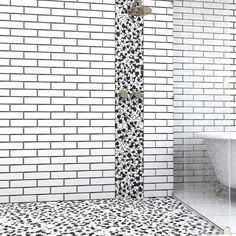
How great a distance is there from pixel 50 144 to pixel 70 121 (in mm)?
322

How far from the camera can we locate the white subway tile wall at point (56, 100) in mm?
3492

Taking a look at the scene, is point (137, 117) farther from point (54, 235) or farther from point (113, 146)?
point (54, 235)

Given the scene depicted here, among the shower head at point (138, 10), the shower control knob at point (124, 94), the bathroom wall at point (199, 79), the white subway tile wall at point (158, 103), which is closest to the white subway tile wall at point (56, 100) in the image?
the shower control knob at point (124, 94)

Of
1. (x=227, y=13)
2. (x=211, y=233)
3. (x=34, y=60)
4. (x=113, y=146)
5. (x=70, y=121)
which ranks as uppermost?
(x=227, y=13)

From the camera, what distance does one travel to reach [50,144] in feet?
11.7

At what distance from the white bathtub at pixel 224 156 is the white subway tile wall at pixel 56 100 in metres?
1.21

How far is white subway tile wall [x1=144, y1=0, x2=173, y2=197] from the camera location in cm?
376

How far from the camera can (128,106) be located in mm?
3717

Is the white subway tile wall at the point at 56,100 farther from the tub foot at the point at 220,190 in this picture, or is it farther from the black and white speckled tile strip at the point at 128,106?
the tub foot at the point at 220,190

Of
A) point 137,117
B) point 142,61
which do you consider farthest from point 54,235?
point 142,61

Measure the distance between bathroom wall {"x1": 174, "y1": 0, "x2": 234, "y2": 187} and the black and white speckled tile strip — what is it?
16.3 inches

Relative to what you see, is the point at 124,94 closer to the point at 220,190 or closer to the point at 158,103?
the point at 158,103

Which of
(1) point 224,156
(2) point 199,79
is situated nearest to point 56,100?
(2) point 199,79

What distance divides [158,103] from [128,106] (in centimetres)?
35
